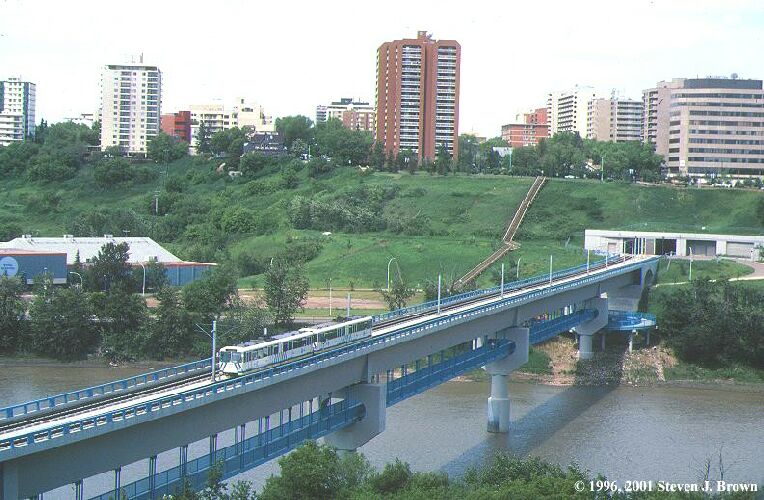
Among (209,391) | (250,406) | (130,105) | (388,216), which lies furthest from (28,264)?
(130,105)

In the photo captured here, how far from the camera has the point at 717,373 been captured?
54844mm

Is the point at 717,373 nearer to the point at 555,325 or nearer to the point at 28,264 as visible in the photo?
the point at 555,325

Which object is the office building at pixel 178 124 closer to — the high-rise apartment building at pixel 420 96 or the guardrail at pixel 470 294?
the high-rise apartment building at pixel 420 96

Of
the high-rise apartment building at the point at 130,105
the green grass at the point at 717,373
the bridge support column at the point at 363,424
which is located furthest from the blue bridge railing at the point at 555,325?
the high-rise apartment building at the point at 130,105

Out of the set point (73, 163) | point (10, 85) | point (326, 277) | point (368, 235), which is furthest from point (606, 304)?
point (10, 85)

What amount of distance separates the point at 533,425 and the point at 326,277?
30.0m

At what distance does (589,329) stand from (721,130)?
61.8 metres

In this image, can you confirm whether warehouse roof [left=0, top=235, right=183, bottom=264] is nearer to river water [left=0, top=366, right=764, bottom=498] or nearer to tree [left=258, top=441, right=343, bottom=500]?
river water [left=0, top=366, right=764, bottom=498]

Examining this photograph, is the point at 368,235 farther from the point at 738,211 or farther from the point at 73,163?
the point at 73,163

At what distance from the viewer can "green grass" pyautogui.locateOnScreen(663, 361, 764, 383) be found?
178ft

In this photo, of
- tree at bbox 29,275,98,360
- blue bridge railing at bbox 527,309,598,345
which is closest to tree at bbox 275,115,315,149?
tree at bbox 29,275,98,360

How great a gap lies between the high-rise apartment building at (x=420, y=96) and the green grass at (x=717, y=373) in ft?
214

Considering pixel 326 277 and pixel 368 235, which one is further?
pixel 368 235

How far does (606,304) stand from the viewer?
58.0m
